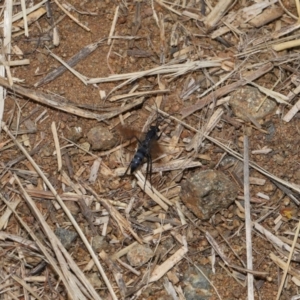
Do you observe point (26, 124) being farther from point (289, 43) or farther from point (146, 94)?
point (289, 43)

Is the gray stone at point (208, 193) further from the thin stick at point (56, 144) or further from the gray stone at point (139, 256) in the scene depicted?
the thin stick at point (56, 144)

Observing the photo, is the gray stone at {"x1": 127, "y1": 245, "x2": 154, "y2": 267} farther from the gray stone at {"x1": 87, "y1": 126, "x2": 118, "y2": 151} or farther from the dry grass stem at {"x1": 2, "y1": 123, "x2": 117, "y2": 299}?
the gray stone at {"x1": 87, "y1": 126, "x2": 118, "y2": 151}

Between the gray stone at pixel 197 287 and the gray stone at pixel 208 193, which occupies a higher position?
the gray stone at pixel 208 193

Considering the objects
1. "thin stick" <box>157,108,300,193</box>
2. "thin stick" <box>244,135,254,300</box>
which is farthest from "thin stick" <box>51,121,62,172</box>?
"thin stick" <box>244,135,254,300</box>

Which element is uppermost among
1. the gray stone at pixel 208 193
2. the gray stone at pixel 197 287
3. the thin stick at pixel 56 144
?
the thin stick at pixel 56 144

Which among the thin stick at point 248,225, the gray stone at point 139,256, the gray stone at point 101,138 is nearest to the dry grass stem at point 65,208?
the gray stone at point 139,256

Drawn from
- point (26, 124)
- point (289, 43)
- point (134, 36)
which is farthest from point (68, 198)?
point (289, 43)
